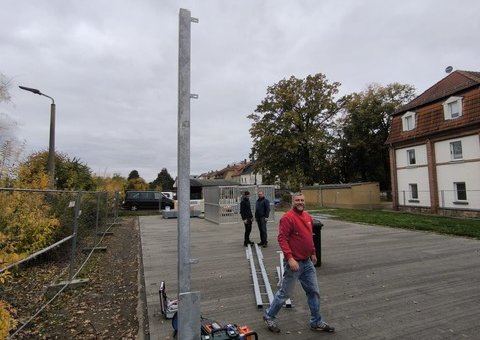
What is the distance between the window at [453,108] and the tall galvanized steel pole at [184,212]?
2425cm

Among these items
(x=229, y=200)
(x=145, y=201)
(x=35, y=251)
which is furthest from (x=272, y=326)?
(x=145, y=201)

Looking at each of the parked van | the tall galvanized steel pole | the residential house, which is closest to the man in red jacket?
the tall galvanized steel pole

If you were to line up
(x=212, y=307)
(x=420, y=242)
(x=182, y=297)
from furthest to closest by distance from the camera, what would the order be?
(x=420, y=242), (x=212, y=307), (x=182, y=297)

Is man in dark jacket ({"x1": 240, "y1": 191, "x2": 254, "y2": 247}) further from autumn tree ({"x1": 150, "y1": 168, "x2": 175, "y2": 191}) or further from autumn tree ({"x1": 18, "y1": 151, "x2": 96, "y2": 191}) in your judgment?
autumn tree ({"x1": 150, "y1": 168, "x2": 175, "y2": 191})

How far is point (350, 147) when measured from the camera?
42.7 m

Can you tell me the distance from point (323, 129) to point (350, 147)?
12.6ft

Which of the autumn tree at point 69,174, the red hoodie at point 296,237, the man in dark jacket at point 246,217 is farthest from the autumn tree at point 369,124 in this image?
the red hoodie at point 296,237

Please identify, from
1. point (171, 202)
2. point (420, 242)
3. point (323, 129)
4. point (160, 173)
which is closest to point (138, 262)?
point (420, 242)

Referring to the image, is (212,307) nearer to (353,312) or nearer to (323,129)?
(353,312)

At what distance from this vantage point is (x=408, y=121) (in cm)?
2825

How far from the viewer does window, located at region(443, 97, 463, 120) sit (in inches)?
901

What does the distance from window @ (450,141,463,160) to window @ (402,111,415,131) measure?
13.3 ft

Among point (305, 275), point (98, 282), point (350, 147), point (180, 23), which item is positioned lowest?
point (98, 282)

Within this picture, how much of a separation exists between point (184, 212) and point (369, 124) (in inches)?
1650
